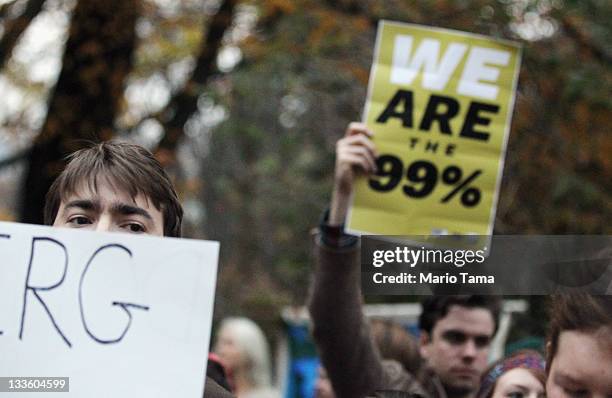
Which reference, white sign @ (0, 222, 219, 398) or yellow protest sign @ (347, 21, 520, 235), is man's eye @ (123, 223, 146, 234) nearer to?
white sign @ (0, 222, 219, 398)

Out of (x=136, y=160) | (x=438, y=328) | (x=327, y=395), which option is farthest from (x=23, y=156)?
(x=136, y=160)

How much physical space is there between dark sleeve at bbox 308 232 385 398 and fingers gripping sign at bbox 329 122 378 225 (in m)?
0.22

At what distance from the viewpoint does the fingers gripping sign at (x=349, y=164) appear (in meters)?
3.33

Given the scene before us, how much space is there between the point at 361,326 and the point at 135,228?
100 cm

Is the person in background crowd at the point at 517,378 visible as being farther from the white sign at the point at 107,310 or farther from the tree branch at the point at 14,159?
the tree branch at the point at 14,159

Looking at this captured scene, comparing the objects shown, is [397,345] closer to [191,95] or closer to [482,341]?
[482,341]

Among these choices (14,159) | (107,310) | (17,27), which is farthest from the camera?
(14,159)

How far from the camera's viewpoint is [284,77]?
8930 mm

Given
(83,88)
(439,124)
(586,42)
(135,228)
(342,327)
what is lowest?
(342,327)

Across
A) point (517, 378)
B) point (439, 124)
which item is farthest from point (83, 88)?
point (517, 378)

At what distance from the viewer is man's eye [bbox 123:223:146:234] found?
2301mm

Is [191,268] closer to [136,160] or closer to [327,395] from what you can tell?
[136,160]

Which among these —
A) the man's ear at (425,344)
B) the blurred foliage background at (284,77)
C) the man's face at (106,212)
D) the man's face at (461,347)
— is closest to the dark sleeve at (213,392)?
the man's face at (106,212)

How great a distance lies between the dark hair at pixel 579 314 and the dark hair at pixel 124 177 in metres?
0.88
